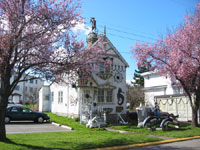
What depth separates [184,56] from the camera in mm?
15992

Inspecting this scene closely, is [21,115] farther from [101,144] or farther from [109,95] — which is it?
[101,144]

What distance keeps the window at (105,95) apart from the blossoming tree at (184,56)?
19.0 ft

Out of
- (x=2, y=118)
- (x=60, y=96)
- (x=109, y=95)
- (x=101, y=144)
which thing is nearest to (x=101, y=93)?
(x=109, y=95)

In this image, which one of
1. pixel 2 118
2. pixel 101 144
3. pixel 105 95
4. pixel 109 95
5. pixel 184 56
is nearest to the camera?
pixel 101 144

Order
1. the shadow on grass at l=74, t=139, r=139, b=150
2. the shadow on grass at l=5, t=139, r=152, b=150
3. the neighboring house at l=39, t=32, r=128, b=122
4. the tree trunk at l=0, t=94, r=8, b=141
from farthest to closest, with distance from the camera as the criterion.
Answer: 1. the neighboring house at l=39, t=32, r=128, b=122
2. the tree trunk at l=0, t=94, r=8, b=141
3. the shadow on grass at l=74, t=139, r=139, b=150
4. the shadow on grass at l=5, t=139, r=152, b=150

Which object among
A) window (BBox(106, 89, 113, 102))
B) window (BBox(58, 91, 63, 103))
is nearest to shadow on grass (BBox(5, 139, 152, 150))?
window (BBox(106, 89, 113, 102))

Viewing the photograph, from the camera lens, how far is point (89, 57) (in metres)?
10.9

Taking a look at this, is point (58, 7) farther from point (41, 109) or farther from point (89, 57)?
point (41, 109)

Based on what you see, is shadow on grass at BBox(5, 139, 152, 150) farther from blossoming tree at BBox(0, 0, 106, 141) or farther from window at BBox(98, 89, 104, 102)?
window at BBox(98, 89, 104, 102)

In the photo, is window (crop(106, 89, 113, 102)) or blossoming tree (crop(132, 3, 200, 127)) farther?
window (crop(106, 89, 113, 102))

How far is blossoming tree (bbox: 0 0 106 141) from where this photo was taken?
912 cm

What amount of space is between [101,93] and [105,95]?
452 mm

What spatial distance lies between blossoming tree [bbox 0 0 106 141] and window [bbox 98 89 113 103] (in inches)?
389

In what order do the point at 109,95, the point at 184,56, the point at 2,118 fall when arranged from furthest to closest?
the point at 109,95, the point at 184,56, the point at 2,118
